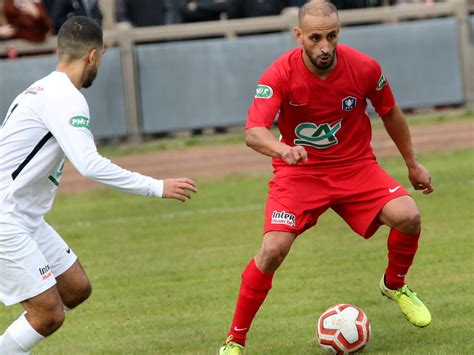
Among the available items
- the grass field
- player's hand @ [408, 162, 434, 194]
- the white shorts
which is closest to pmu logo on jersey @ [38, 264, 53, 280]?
the white shorts

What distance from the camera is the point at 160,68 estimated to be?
17.7 metres

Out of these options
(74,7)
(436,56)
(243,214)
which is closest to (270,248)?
(243,214)

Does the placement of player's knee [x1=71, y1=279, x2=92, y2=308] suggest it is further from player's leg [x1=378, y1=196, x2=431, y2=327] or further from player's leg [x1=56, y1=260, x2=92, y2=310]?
player's leg [x1=378, y1=196, x2=431, y2=327]

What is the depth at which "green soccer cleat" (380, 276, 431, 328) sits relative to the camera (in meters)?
7.56

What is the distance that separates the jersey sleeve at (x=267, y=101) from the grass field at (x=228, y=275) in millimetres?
1484

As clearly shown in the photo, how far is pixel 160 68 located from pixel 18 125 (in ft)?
36.6

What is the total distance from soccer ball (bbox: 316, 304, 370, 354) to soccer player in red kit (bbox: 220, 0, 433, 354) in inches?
17.6

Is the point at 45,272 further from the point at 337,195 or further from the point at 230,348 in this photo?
the point at 337,195

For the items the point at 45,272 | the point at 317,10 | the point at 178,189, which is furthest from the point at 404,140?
the point at 45,272

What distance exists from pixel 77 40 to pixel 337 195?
6.51ft

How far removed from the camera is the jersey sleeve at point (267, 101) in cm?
713

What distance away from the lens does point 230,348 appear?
713 centimetres

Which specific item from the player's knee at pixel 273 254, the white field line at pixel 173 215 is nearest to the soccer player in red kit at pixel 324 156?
the player's knee at pixel 273 254

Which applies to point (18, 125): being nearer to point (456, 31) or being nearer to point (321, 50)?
point (321, 50)
